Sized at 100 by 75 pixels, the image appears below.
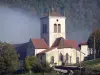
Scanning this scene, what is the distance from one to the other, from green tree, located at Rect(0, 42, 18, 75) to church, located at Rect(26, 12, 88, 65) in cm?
438

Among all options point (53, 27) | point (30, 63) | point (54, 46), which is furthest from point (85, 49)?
point (30, 63)

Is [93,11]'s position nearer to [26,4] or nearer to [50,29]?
[26,4]

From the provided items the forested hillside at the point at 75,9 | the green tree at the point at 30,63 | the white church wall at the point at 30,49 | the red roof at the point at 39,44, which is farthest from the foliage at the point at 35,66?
the forested hillside at the point at 75,9

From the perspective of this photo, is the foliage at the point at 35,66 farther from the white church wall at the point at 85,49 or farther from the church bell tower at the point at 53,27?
the white church wall at the point at 85,49

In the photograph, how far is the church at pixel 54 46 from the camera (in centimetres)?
A: 6078

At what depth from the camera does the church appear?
199ft

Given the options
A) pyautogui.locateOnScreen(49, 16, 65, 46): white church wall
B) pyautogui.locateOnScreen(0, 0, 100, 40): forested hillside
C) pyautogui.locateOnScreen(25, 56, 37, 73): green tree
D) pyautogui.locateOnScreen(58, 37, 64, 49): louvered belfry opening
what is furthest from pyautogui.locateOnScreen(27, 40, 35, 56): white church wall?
pyautogui.locateOnScreen(0, 0, 100, 40): forested hillside

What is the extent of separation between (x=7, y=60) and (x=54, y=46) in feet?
29.3

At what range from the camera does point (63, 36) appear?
6481cm

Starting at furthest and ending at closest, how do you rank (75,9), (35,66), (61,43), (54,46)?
1. (75,9)
2. (54,46)
3. (61,43)
4. (35,66)

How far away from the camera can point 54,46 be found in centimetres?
6272

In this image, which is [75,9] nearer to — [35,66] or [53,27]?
[53,27]

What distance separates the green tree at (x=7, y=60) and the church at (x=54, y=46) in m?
4.38

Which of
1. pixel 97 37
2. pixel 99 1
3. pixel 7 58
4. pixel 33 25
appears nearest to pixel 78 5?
pixel 99 1
